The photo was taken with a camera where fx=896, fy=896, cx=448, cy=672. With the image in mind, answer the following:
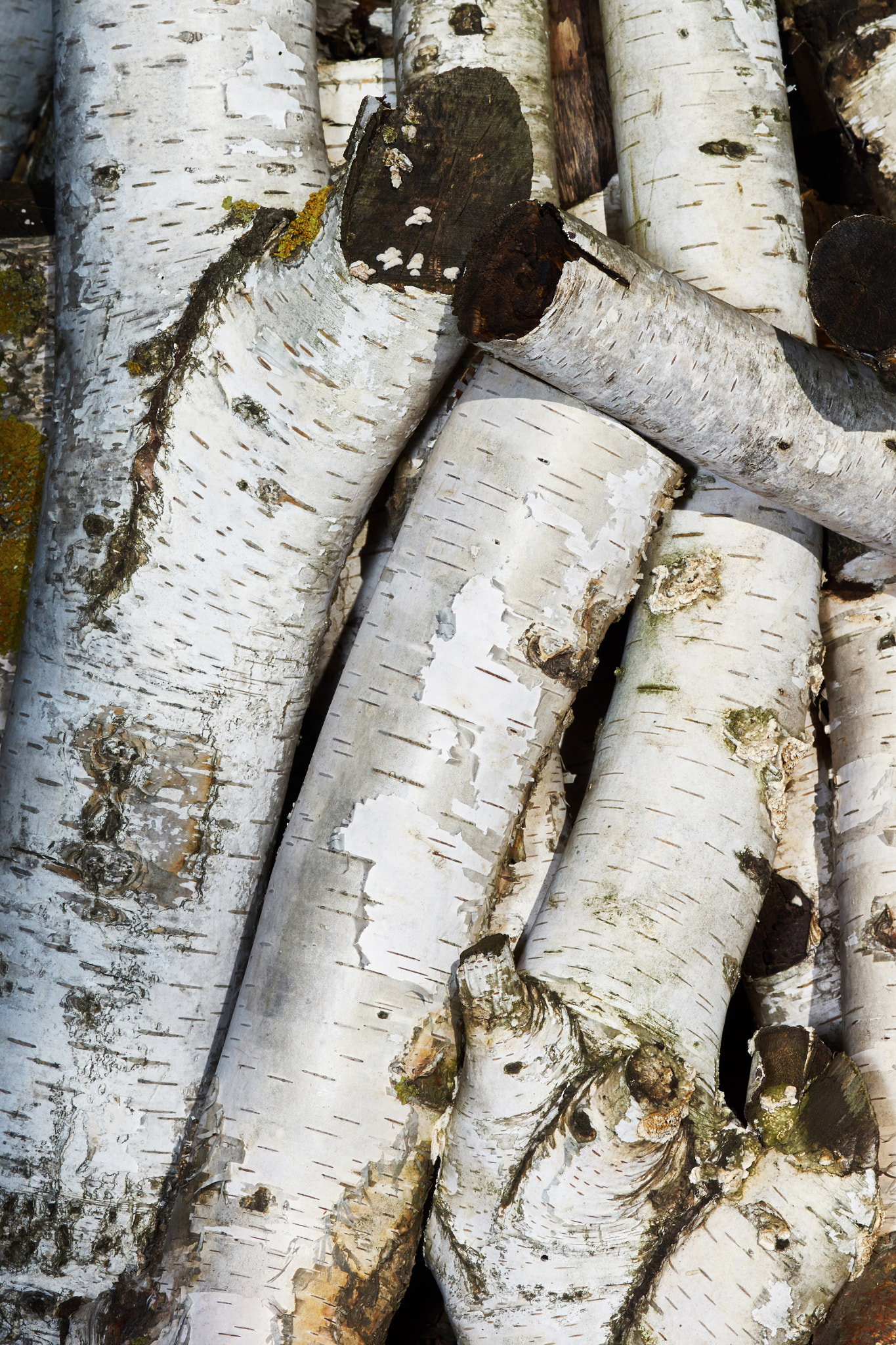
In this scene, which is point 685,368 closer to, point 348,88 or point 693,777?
point 693,777

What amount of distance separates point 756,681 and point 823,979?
0.94 metres

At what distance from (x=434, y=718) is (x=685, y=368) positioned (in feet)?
3.31

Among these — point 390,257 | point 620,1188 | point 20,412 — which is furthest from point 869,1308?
point 20,412

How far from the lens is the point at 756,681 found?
2350mm

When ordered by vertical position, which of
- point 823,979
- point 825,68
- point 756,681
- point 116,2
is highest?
point 825,68

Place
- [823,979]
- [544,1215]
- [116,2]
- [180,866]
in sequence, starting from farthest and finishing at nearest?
1. [823,979]
2. [116,2]
3. [180,866]
4. [544,1215]

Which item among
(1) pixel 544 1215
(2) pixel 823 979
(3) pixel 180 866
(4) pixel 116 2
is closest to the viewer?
(1) pixel 544 1215

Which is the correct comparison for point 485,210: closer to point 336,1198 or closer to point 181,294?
point 181,294

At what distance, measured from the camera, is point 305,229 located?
2174 mm

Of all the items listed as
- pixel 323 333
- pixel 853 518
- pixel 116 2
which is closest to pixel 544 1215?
pixel 853 518

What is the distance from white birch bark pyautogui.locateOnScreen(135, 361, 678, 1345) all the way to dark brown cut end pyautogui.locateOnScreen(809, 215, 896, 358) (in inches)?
20.6

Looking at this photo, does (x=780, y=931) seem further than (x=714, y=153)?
Yes

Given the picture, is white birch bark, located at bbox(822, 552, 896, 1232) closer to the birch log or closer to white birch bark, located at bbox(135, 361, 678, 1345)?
white birch bark, located at bbox(135, 361, 678, 1345)

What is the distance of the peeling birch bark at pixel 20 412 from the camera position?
260 cm
